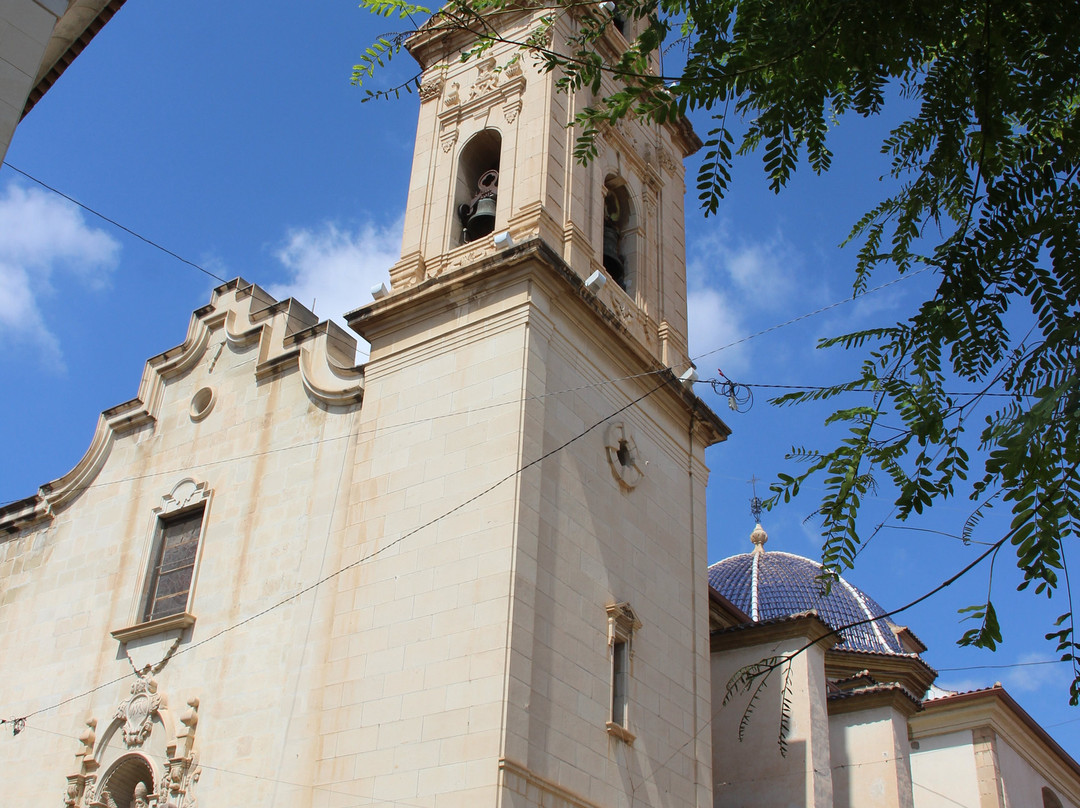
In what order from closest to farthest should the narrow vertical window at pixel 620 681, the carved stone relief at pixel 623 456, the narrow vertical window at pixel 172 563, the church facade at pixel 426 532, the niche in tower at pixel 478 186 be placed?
the church facade at pixel 426 532 < the narrow vertical window at pixel 620 681 < the carved stone relief at pixel 623 456 < the narrow vertical window at pixel 172 563 < the niche in tower at pixel 478 186

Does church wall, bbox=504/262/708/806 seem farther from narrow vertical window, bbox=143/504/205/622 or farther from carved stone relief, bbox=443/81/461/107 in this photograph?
narrow vertical window, bbox=143/504/205/622

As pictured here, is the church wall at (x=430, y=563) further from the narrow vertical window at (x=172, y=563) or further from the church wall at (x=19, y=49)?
the church wall at (x=19, y=49)

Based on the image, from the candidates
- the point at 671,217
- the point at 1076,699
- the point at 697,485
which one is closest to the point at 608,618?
the point at 697,485

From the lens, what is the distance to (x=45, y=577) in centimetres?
2036

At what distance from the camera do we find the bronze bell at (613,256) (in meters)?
20.3

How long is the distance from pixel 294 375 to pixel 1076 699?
15.0 meters

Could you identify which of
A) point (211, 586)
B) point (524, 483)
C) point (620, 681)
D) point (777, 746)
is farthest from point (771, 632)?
point (211, 586)

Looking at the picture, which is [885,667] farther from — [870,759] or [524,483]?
[524,483]

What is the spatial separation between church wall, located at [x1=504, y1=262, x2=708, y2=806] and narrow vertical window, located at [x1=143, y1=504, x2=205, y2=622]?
243 inches

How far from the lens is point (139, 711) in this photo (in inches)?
678

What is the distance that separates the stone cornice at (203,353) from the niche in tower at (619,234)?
4.65 metres

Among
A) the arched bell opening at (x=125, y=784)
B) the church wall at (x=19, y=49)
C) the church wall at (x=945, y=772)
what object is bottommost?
the arched bell opening at (x=125, y=784)

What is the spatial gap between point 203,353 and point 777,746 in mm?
11671

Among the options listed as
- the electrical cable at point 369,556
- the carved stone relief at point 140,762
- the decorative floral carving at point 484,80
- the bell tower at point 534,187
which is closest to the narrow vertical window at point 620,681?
the electrical cable at point 369,556
